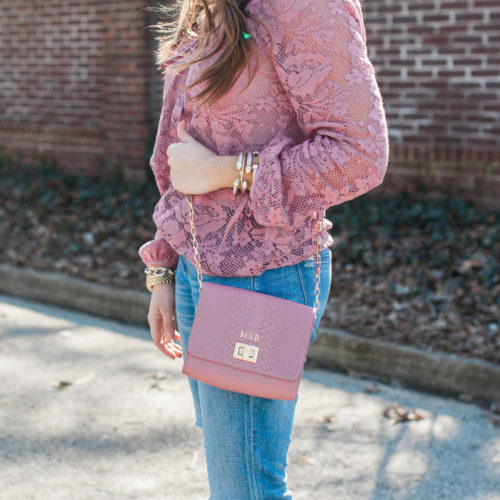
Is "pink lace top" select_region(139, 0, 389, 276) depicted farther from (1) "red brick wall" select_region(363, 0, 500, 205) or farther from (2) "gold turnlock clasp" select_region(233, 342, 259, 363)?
(1) "red brick wall" select_region(363, 0, 500, 205)

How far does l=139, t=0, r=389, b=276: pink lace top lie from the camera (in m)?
1.47

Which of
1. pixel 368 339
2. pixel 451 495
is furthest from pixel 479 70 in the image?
pixel 451 495

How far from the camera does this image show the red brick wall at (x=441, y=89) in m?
6.00

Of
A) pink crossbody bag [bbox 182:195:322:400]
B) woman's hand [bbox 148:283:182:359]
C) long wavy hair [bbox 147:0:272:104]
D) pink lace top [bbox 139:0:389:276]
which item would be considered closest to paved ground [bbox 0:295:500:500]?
woman's hand [bbox 148:283:182:359]

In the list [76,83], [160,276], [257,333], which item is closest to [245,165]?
[257,333]

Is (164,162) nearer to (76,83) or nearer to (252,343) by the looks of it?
(252,343)

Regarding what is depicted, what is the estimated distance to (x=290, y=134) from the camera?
1.59m

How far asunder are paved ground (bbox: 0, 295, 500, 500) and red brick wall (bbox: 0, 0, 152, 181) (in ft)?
13.1

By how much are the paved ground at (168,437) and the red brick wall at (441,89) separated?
2.75 meters

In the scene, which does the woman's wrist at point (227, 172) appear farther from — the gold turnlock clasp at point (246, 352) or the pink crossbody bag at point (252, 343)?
the gold turnlock clasp at point (246, 352)

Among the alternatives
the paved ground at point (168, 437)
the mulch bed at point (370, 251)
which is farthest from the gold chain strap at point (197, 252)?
the mulch bed at point (370, 251)

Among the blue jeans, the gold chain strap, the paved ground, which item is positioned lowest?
the paved ground

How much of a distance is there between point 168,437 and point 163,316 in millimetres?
1853

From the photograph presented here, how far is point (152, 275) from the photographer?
1904 millimetres
